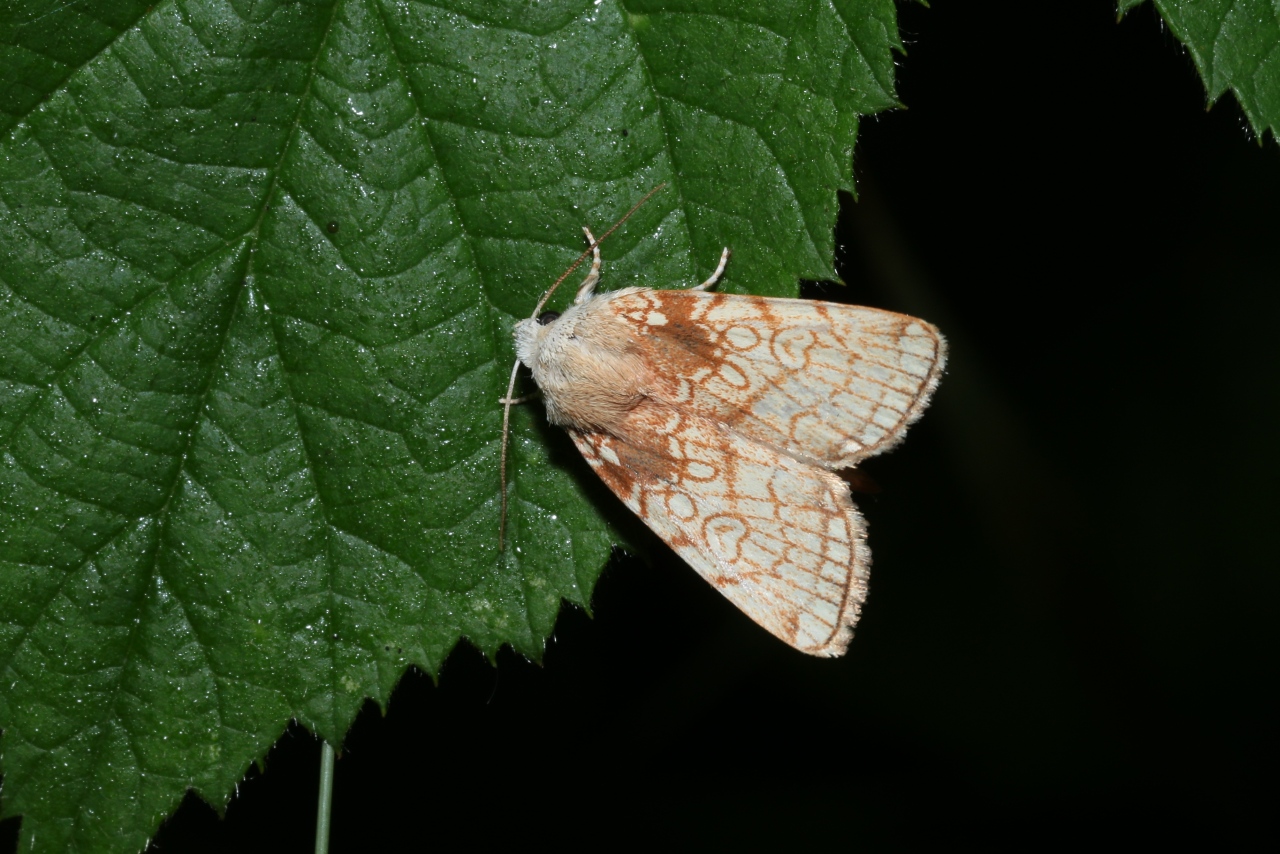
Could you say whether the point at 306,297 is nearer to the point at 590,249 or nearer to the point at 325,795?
the point at 590,249

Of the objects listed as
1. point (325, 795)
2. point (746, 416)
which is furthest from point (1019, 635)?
point (325, 795)

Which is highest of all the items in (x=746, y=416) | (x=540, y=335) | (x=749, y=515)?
(x=540, y=335)

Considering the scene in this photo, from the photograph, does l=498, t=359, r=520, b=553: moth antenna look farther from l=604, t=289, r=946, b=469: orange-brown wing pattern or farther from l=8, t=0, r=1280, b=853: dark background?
l=8, t=0, r=1280, b=853: dark background

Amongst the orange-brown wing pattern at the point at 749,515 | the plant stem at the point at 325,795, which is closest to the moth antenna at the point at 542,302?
the orange-brown wing pattern at the point at 749,515

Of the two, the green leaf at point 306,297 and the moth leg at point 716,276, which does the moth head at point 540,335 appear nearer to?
the green leaf at point 306,297

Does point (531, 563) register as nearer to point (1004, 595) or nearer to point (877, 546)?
point (877, 546)

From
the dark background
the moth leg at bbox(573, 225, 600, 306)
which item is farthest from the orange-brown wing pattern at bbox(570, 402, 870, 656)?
the dark background
